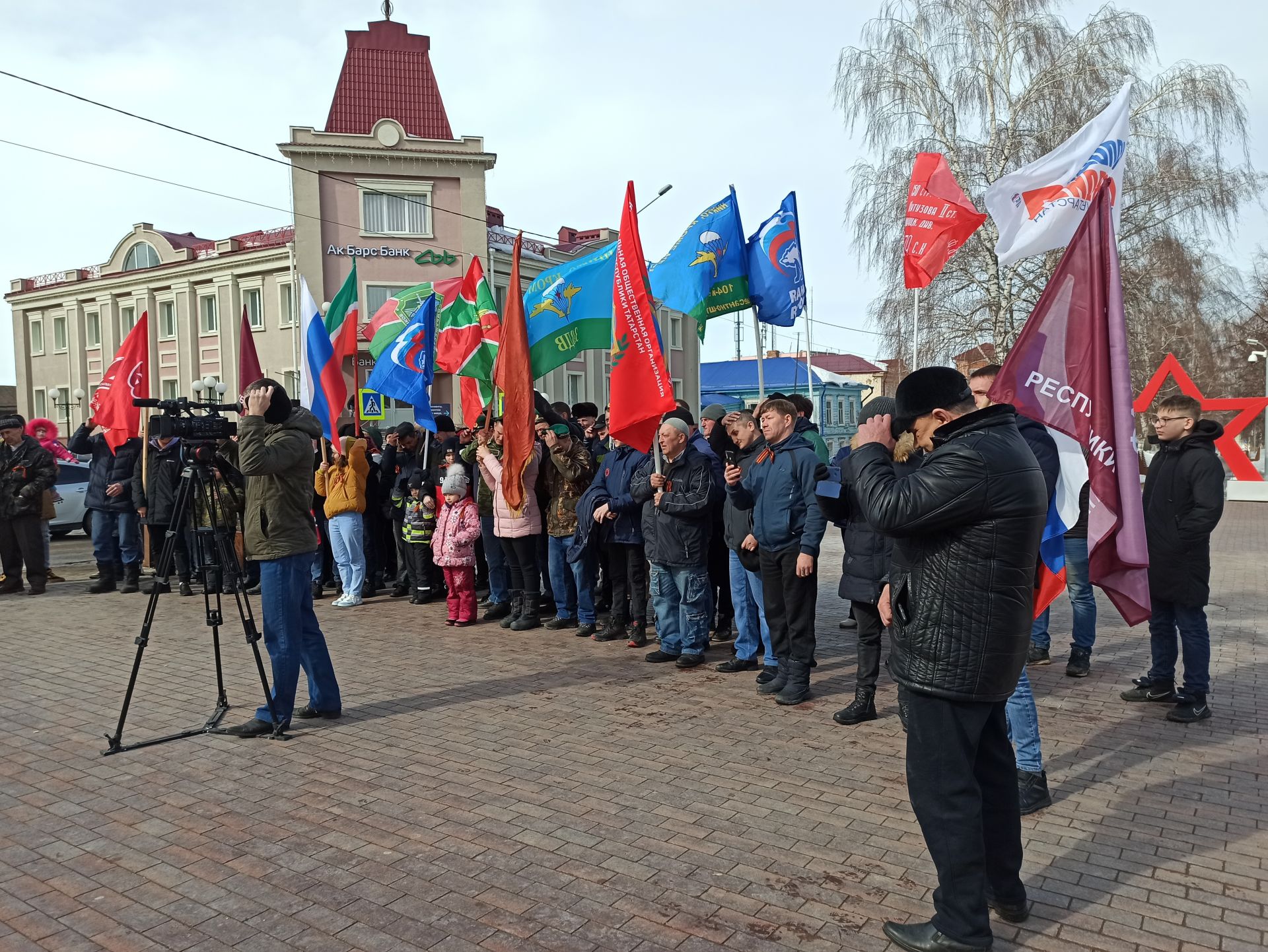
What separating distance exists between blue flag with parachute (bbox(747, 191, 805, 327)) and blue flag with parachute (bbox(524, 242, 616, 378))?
1742mm

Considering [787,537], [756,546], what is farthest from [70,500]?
[787,537]

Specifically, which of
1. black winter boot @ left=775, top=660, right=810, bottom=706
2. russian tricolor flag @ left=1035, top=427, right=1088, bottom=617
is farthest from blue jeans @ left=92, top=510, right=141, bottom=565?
russian tricolor flag @ left=1035, top=427, right=1088, bottom=617

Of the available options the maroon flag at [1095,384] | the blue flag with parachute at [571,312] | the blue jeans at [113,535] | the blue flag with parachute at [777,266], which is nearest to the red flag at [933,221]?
the blue flag with parachute at [777,266]

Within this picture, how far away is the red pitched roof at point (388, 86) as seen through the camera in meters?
37.6

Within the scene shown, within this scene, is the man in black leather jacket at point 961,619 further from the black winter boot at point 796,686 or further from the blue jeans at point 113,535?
the blue jeans at point 113,535

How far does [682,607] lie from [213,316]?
39.5m

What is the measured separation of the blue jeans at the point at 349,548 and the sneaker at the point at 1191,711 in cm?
791

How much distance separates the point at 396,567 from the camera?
478 inches

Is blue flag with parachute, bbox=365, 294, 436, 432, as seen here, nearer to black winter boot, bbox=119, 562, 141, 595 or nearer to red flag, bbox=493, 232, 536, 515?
red flag, bbox=493, 232, 536, 515

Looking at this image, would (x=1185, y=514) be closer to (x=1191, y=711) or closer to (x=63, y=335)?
(x=1191, y=711)

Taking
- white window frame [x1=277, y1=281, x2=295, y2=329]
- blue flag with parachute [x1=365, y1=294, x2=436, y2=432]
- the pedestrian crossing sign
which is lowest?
the pedestrian crossing sign

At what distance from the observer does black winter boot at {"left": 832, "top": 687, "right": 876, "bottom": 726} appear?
A: 6270 mm

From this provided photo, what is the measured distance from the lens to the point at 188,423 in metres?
5.84

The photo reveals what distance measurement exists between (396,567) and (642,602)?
14.8 feet
